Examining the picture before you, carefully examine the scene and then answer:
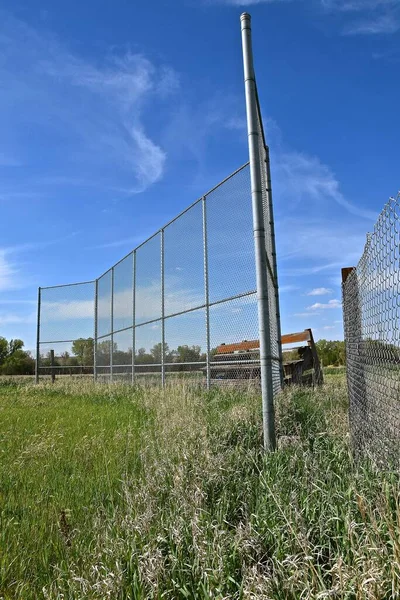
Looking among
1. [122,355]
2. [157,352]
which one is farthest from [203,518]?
[122,355]

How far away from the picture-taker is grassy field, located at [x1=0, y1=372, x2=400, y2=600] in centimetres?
191

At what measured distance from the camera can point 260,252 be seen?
3775mm

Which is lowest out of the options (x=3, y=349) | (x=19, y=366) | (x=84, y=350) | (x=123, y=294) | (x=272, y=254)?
(x=19, y=366)

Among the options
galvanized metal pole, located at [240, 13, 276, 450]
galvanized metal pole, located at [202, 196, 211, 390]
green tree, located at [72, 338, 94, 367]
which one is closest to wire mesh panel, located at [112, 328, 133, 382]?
green tree, located at [72, 338, 94, 367]

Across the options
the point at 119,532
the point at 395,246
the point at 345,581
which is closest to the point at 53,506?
the point at 119,532

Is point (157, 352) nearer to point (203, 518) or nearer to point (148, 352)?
point (148, 352)

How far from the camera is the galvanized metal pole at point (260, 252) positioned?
3.63m

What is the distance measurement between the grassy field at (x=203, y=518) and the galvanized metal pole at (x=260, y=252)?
285mm

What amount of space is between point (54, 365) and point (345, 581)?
755 inches

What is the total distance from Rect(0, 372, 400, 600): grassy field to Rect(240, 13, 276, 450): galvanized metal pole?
29cm

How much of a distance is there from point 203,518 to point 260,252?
1998 mm

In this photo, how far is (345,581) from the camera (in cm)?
166

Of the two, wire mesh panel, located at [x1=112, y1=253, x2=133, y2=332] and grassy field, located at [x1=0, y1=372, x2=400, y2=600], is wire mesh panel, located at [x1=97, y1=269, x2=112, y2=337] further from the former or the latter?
grassy field, located at [x1=0, y1=372, x2=400, y2=600]

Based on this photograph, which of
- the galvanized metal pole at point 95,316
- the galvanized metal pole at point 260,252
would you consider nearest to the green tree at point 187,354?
the galvanized metal pole at point 260,252
